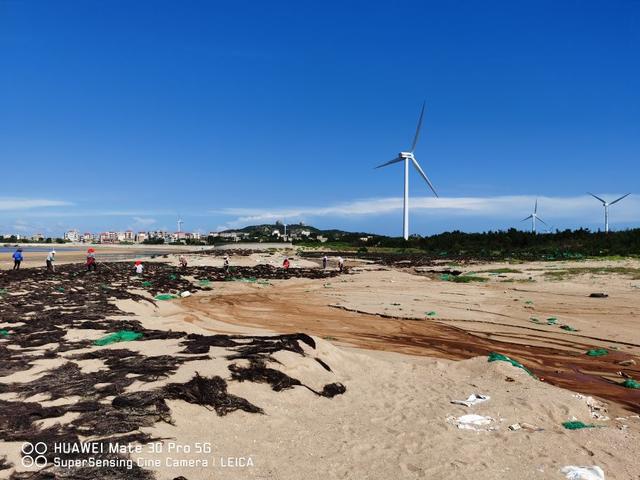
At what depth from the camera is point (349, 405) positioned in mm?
7711

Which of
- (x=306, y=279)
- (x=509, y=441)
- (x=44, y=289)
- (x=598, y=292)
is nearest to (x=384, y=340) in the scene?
(x=509, y=441)

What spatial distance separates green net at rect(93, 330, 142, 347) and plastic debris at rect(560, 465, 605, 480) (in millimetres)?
9242

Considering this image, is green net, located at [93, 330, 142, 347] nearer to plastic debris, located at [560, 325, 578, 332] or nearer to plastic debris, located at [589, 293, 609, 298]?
plastic debris, located at [560, 325, 578, 332]

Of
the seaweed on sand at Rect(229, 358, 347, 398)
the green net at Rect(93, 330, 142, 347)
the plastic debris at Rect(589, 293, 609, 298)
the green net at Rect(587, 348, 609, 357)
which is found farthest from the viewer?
the plastic debris at Rect(589, 293, 609, 298)

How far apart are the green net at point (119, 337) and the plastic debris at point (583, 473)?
9242 millimetres

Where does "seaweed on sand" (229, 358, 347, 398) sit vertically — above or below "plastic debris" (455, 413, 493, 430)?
above

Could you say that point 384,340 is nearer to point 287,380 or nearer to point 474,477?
point 287,380

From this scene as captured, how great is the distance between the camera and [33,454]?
5195 millimetres

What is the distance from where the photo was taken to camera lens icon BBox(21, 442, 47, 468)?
504 cm

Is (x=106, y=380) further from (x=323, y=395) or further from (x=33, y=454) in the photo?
(x=323, y=395)

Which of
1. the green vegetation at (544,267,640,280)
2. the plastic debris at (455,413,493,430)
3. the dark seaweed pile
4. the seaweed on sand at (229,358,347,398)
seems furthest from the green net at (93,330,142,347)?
the green vegetation at (544,267,640,280)

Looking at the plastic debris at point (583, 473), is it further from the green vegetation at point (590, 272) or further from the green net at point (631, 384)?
the green vegetation at point (590, 272)

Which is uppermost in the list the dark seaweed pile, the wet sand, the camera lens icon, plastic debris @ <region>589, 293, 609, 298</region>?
plastic debris @ <region>589, 293, 609, 298</region>

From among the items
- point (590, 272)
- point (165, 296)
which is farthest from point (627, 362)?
point (590, 272)
